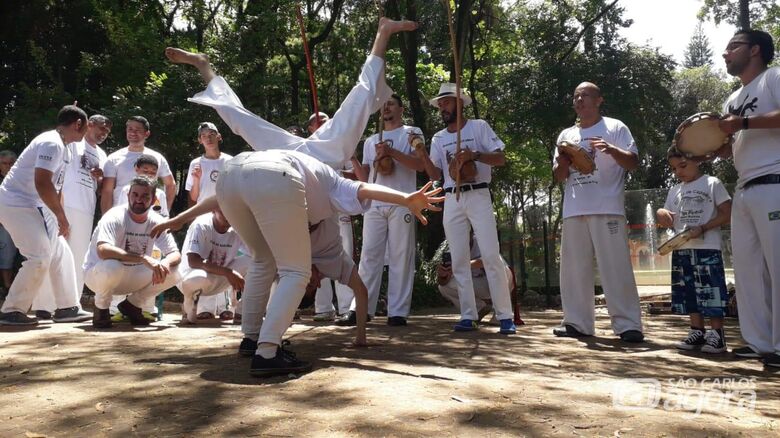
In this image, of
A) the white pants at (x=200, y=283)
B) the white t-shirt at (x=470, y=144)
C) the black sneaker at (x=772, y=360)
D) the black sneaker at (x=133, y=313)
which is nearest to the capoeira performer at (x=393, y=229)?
the white t-shirt at (x=470, y=144)

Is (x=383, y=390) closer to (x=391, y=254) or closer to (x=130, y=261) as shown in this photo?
(x=391, y=254)

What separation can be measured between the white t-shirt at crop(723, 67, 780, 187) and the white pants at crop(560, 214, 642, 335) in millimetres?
1255

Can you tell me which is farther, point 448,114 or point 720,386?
point 448,114

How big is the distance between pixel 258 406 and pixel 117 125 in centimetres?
1402

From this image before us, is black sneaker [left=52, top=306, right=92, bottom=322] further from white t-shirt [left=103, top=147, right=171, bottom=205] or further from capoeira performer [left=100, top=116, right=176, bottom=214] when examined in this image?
white t-shirt [left=103, top=147, right=171, bottom=205]

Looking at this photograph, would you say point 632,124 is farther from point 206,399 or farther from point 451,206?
point 206,399

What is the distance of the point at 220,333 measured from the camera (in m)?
6.04

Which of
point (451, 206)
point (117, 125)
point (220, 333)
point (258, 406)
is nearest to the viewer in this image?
point (258, 406)

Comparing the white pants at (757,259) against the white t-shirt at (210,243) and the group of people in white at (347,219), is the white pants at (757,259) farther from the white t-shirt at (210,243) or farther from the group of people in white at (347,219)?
the white t-shirt at (210,243)

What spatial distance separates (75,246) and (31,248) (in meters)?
0.99

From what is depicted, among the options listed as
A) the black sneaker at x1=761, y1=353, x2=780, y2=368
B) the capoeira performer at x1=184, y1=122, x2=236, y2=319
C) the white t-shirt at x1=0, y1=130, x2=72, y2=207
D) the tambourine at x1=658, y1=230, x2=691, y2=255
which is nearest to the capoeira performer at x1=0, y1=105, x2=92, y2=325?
the white t-shirt at x1=0, y1=130, x2=72, y2=207

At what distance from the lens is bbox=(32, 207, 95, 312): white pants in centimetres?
736

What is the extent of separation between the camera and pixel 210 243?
7.06 metres

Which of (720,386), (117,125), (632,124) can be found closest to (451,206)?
(720,386)
